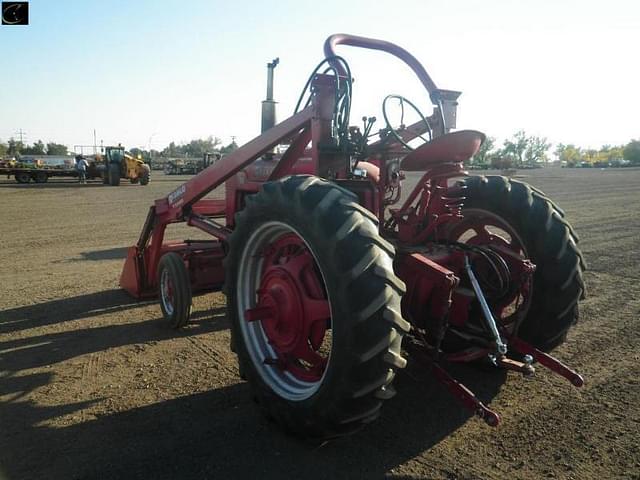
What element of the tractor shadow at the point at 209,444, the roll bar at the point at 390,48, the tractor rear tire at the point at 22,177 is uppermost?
the roll bar at the point at 390,48

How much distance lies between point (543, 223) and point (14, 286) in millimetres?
6171

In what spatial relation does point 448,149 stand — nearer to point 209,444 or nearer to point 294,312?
point 294,312

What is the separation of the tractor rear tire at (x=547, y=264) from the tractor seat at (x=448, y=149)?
Result: 2.20 ft

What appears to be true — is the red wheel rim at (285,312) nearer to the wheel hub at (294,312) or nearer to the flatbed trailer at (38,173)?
the wheel hub at (294,312)

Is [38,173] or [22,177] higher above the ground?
[38,173]

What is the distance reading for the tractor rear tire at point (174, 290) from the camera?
478 centimetres

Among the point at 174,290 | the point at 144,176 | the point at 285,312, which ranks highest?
the point at 144,176

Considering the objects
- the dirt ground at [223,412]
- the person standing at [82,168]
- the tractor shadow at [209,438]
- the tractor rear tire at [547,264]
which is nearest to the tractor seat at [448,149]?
the tractor rear tire at [547,264]

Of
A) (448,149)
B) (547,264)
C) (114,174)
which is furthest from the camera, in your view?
(114,174)

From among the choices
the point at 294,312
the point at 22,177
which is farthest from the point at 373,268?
the point at 22,177

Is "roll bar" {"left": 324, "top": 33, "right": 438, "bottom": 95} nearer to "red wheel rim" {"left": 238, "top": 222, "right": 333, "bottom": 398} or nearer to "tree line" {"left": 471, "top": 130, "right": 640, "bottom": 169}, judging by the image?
"red wheel rim" {"left": 238, "top": 222, "right": 333, "bottom": 398}

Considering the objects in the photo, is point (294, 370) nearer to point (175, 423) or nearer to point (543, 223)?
point (175, 423)

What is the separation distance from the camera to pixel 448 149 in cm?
323

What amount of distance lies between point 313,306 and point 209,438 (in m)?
0.99
